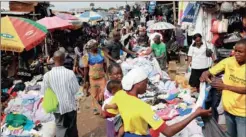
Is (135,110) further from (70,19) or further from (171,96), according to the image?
(70,19)

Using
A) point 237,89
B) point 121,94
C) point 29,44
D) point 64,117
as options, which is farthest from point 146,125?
point 29,44

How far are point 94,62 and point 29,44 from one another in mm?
1873

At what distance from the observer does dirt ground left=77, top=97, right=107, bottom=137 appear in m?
5.59

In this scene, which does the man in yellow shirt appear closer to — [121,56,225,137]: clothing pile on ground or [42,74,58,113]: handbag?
[121,56,225,137]: clothing pile on ground

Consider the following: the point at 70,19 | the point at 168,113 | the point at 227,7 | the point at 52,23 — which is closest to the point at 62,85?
the point at 168,113

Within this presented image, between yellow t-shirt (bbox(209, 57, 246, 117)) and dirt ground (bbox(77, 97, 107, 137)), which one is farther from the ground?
yellow t-shirt (bbox(209, 57, 246, 117))

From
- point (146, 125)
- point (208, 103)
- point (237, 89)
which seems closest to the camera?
point (146, 125)

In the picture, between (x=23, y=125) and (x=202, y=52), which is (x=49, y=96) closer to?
(x=23, y=125)

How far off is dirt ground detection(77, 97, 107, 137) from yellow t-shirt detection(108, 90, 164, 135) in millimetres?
2954

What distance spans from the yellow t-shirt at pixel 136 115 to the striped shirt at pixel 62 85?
1.76 m

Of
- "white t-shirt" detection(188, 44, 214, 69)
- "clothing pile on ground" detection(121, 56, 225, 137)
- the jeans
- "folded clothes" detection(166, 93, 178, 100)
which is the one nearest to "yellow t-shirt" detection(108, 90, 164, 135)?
"clothing pile on ground" detection(121, 56, 225, 137)

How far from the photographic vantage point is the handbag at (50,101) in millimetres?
4316

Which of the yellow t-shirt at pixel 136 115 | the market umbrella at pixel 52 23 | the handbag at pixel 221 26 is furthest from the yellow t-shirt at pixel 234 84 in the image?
the market umbrella at pixel 52 23

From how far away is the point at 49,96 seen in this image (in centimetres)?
434
